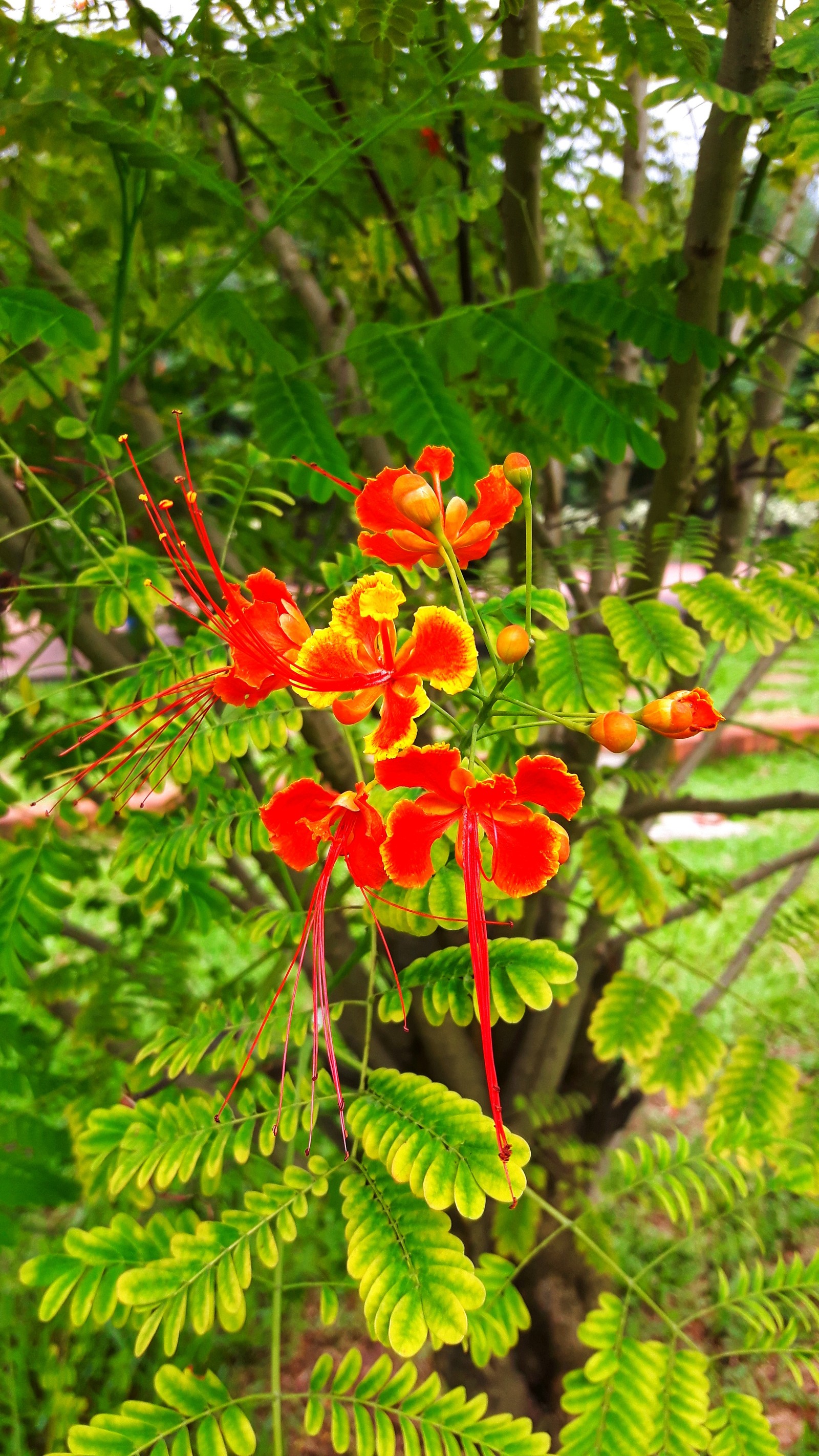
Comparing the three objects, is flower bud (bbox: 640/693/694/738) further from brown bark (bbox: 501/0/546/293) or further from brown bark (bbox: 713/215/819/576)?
brown bark (bbox: 713/215/819/576)

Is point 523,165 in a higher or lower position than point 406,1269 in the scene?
higher

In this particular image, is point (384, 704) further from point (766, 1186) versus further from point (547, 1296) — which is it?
point (547, 1296)

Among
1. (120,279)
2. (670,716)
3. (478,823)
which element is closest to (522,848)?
(478,823)

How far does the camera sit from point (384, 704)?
2.38 ft

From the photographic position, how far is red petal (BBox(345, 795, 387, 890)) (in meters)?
0.75

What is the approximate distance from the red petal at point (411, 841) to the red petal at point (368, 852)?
1.4 inches

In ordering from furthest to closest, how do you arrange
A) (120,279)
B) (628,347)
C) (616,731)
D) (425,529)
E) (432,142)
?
(628,347)
(432,142)
(120,279)
(425,529)
(616,731)

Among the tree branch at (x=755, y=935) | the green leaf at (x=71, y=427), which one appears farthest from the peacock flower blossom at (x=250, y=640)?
the tree branch at (x=755, y=935)

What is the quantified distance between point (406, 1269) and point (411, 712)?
1.59ft

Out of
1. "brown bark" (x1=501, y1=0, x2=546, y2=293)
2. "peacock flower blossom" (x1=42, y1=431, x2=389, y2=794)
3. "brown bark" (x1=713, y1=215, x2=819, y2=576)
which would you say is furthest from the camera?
"brown bark" (x1=713, y1=215, x2=819, y2=576)

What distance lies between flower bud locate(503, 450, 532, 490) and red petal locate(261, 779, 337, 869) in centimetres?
33

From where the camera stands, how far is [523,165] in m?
1.61

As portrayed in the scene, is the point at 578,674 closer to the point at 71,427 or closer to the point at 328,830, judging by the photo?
the point at 328,830

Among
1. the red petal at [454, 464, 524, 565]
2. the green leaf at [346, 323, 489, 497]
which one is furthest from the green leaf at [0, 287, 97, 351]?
the red petal at [454, 464, 524, 565]
